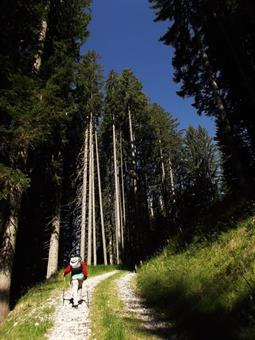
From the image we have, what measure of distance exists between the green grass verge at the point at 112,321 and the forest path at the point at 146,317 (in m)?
0.08

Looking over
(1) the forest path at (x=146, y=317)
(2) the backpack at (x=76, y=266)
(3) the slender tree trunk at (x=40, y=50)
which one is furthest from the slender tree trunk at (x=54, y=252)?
(3) the slender tree trunk at (x=40, y=50)

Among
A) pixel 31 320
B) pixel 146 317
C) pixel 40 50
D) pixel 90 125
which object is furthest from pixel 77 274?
pixel 90 125

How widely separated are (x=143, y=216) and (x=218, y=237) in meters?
23.1

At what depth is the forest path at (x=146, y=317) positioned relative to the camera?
5.81 meters

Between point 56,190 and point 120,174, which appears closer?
point 56,190

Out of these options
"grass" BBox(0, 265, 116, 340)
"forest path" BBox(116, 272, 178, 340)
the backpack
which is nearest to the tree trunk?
"grass" BBox(0, 265, 116, 340)

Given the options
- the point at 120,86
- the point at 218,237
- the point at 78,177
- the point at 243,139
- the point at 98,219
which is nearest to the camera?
the point at 218,237

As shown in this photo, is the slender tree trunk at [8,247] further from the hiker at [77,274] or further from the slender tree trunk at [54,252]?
the slender tree trunk at [54,252]

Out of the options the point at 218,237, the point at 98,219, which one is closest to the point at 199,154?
the point at 98,219

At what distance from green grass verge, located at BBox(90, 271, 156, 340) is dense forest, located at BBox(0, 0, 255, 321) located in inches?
125

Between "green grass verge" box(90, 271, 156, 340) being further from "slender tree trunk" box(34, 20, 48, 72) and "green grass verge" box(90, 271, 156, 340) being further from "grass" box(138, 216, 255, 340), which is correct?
"slender tree trunk" box(34, 20, 48, 72)

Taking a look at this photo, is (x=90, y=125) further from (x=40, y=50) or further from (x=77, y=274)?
(x=77, y=274)

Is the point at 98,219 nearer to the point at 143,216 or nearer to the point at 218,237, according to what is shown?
the point at 143,216

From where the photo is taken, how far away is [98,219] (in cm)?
3697
